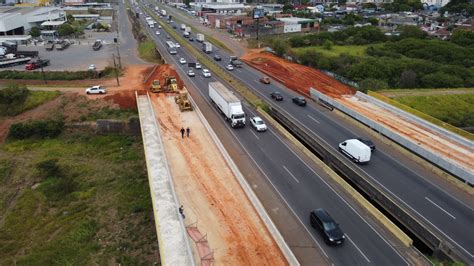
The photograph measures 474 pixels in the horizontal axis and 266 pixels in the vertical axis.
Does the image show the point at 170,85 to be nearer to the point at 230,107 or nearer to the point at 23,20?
the point at 230,107

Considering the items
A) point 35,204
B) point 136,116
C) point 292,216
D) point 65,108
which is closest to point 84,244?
point 35,204

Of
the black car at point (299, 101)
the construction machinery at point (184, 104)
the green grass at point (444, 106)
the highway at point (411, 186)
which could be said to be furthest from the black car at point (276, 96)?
the green grass at point (444, 106)

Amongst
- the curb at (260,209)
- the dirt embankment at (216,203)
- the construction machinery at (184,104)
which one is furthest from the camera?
the construction machinery at (184,104)

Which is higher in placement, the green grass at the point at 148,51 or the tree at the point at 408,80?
the green grass at the point at 148,51

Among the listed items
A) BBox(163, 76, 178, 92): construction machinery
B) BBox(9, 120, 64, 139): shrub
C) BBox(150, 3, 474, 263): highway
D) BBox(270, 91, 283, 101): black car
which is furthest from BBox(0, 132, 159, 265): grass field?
BBox(270, 91, 283, 101): black car

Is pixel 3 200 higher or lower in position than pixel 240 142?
lower

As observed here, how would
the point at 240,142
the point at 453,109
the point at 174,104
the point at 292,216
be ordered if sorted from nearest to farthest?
the point at 292,216, the point at 240,142, the point at 174,104, the point at 453,109

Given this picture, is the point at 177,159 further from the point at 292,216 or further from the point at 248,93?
the point at 248,93

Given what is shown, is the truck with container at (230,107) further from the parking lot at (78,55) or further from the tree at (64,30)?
the tree at (64,30)
